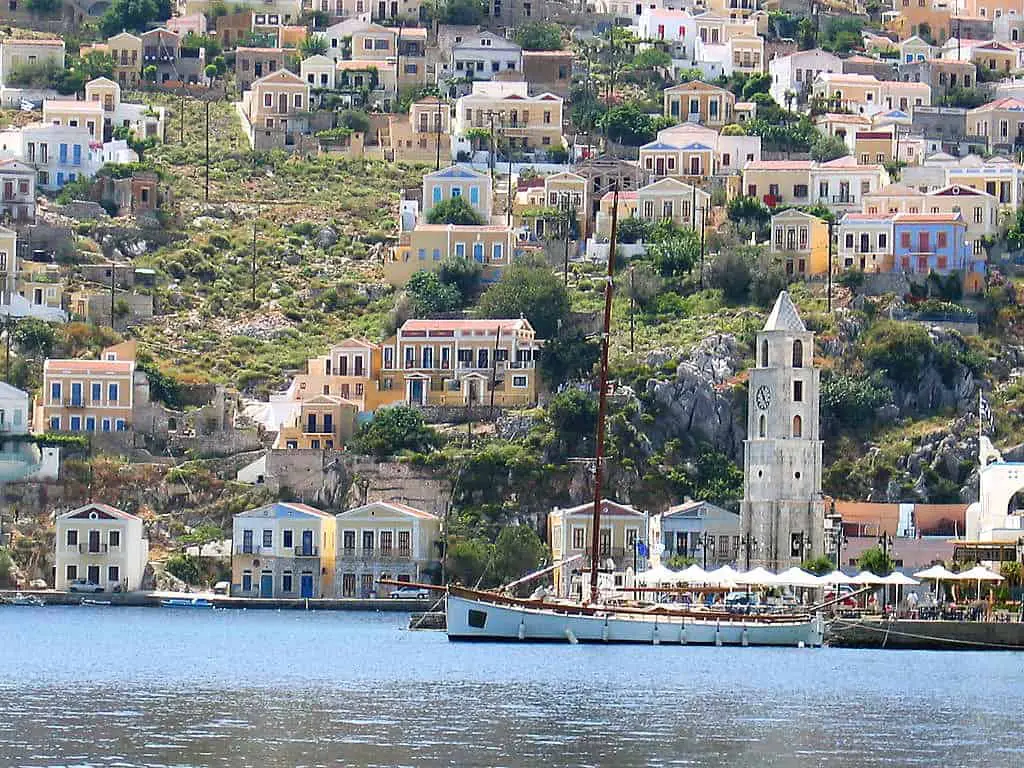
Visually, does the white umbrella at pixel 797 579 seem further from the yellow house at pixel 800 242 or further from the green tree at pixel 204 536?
the yellow house at pixel 800 242

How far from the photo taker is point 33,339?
456 ft

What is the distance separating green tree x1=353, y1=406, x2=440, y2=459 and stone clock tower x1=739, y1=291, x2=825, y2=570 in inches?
593

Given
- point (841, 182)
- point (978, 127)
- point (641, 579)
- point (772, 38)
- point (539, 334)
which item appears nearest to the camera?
point (641, 579)

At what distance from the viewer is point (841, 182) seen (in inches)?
5915

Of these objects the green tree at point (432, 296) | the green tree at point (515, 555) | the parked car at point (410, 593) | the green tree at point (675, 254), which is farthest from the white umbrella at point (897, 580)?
the green tree at point (432, 296)

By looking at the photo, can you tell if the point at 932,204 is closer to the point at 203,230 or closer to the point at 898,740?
the point at 203,230

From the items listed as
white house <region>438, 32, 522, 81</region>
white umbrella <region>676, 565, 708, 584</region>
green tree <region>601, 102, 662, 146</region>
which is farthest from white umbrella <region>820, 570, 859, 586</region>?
white house <region>438, 32, 522, 81</region>

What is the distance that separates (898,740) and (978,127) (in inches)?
3707

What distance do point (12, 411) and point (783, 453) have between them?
96.3ft

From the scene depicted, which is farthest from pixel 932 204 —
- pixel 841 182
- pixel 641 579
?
pixel 641 579

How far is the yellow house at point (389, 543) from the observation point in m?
126

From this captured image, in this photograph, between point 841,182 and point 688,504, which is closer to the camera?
point 688,504

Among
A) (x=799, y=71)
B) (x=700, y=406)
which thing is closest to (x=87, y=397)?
(x=700, y=406)

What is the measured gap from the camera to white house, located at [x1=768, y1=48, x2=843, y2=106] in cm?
16600
